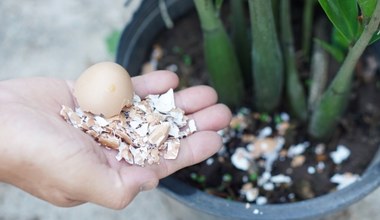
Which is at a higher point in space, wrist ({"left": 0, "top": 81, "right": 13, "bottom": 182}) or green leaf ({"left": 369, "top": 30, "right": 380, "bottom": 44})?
green leaf ({"left": 369, "top": 30, "right": 380, "bottom": 44})

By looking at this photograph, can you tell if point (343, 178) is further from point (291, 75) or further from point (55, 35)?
point (55, 35)

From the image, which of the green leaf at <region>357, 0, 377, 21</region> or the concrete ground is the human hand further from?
the concrete ground

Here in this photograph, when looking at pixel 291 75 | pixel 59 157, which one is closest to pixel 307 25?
pixel 291 75

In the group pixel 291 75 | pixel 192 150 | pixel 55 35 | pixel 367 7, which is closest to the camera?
pixel 367 7

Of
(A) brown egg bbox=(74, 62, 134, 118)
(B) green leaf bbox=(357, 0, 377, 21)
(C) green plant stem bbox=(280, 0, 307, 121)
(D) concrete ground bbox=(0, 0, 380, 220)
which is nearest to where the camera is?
(B) green leaf bbox=(357, 0, 377, 21)

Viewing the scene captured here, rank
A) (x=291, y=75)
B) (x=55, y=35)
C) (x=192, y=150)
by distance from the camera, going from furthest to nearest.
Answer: (x=55, y=35) → (x=291, y=75) → (x=192, y=150)

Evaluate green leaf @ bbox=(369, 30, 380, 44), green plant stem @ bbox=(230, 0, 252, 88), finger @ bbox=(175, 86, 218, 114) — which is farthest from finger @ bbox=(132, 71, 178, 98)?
green leaf @ bbox=(369, 30, 380, 44)

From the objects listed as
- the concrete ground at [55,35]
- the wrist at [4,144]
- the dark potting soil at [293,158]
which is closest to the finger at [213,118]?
the dark potting soil at [293,158]

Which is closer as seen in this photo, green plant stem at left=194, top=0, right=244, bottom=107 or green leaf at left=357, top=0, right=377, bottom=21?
green leaf at left=357, top=0, right=377, bottom=21
